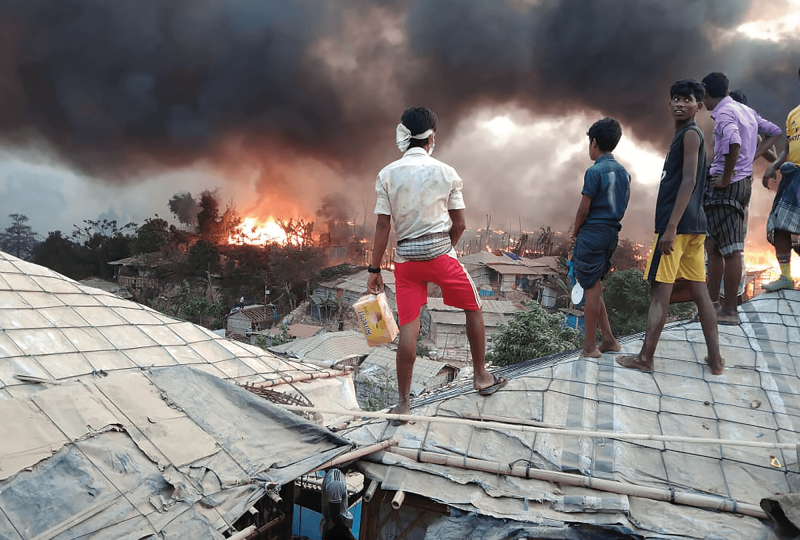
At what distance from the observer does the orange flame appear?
51.1 meters

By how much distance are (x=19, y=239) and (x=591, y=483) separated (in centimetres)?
6683

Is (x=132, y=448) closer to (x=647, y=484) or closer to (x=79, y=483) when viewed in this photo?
(x=79, y=483)

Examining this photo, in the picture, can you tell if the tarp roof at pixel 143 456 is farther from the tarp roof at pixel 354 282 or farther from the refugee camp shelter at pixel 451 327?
the tarp roof at pixel 354 282

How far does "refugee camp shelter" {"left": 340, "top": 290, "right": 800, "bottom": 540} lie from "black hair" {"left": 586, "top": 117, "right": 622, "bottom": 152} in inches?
69.9

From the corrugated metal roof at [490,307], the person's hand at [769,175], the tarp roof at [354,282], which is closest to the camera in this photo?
the person's hand at [769,175]

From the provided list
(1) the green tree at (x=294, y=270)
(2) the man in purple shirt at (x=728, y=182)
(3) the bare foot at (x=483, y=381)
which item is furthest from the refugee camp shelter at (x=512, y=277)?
(3) the bare foot at (x=483, y=381)

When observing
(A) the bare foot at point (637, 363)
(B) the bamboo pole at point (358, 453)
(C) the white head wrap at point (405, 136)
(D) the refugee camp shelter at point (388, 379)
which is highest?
(C) the white head wrap at point (405, 136)

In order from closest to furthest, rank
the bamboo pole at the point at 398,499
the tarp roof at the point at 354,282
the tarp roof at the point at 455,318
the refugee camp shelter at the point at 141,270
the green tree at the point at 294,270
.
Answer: the bamboo pole at the point at 398,499, the tarp roof at the point at 455,318, the tarp roof at the point at 354,282, the green tree at the point at 294,270, the refugee camp shelter at the point at 141,270

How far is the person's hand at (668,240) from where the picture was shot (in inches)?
138

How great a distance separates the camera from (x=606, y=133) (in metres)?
3.76

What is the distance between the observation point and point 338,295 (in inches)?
1452

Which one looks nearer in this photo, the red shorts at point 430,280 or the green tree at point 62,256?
the red shorts at point 430,280

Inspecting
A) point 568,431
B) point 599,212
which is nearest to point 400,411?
point 568,431

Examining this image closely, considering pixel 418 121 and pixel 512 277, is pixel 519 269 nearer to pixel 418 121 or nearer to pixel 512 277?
pixel 512 277
